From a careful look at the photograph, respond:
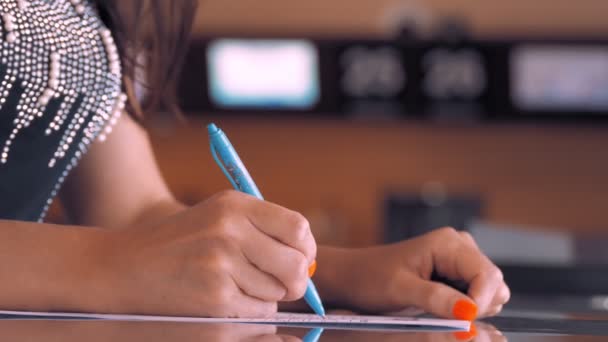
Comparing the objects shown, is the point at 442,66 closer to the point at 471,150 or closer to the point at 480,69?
the point at 480,69

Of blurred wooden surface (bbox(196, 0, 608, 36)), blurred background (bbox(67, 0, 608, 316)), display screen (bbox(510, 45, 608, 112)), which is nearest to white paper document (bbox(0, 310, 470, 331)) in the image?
blurred background (bbox(67, 0, 608, 316))

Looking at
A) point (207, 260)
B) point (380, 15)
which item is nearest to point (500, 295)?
point (207, 260)

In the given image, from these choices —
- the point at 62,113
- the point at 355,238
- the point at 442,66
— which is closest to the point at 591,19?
the point at 442,66

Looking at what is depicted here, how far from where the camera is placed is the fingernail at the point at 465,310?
73 centimetres

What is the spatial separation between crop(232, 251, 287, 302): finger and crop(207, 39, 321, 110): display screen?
382cm

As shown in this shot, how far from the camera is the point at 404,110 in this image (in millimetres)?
4355

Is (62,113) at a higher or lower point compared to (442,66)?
higher

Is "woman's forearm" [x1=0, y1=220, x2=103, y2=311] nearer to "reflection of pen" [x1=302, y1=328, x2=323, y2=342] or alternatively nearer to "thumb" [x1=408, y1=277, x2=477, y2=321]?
"reflection of pen" [x1=302, y1=328, x2=323, y2=342]

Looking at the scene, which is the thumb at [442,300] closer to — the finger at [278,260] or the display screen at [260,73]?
the finger at [278,260]

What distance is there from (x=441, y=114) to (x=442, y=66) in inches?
7.8

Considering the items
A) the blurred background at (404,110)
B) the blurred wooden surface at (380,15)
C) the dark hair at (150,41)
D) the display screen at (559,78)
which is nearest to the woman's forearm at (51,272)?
the dark hair at (150,41)

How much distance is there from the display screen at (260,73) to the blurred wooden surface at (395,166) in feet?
0.50

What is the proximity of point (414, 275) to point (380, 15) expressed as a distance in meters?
3.93

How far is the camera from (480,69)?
14.1ft
